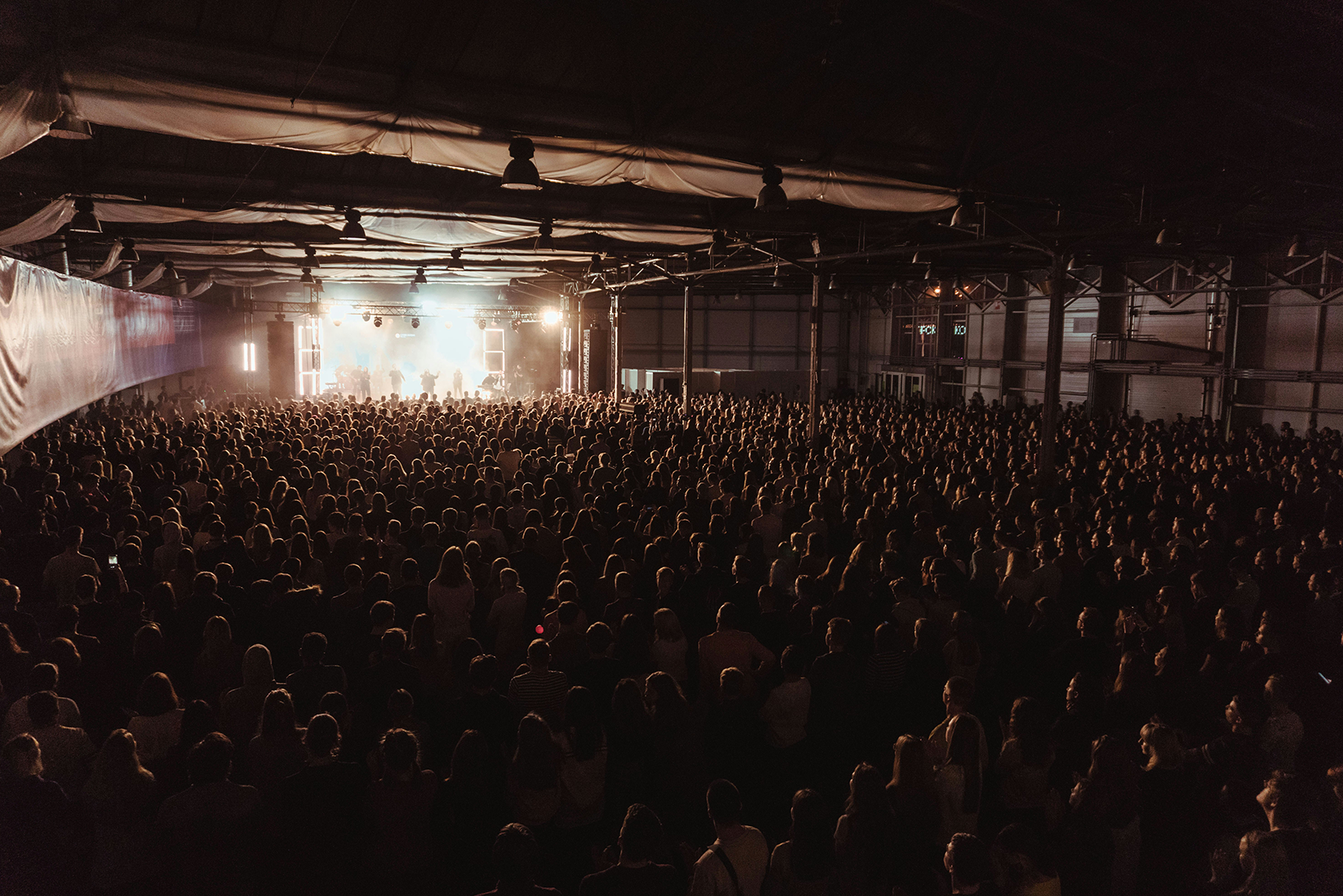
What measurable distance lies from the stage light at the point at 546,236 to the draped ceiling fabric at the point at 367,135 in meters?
4.25

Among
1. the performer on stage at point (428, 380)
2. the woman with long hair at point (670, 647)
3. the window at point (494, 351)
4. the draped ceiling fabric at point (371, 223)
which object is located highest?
the draped ceiling fabric at point (371, 223)

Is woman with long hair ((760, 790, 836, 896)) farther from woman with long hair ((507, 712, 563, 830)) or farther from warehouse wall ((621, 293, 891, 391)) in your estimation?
warehouse wall ((621, 293, 891, 391))

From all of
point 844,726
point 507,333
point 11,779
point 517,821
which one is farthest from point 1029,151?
point 507,333

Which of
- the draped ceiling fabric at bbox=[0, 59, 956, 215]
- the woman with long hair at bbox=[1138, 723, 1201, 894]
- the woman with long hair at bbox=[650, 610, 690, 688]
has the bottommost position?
the woman with long hair at bbox=[1138, 723, 1201, 894]

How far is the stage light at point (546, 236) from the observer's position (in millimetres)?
12680

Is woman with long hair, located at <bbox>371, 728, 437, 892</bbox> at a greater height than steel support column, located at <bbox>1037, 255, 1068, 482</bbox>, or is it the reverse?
steel support column, located at <bbox>1037, 255, 1068, 482</bbox>

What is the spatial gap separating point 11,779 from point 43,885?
1.62 ft

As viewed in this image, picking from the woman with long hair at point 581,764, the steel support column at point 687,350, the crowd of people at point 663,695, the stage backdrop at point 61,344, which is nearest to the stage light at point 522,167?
the crowd of people at point 663,695

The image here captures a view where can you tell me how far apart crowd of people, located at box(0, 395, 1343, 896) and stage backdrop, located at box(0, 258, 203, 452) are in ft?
3.65

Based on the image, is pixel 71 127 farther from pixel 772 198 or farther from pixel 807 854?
pixel 807 854

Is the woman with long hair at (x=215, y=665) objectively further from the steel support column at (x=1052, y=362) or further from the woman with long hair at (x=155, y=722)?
the steel support column at (x=1052, y=362)

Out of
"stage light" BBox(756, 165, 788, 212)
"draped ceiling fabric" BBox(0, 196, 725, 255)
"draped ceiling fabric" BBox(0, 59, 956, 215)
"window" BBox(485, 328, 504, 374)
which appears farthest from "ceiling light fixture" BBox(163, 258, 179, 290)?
"stage light" BBox(756, 165, 788, 212)

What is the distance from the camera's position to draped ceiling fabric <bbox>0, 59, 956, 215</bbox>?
17.6 feet

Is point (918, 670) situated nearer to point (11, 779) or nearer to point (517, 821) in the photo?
point (517, 821)
